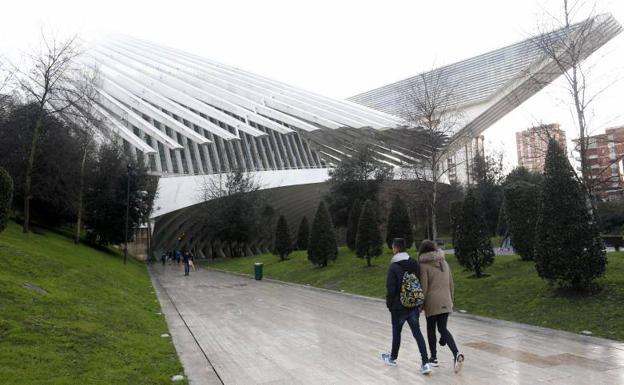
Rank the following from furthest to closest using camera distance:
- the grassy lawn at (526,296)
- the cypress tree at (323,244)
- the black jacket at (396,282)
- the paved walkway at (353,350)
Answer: the cypress tree at (323,244)
the grassy lawn at (526,296)
the black jacket at (396,282)
the paved walkway at (353,350)

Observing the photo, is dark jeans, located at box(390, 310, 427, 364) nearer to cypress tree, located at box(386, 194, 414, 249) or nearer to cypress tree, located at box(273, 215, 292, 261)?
cypress tree, located at box(386, 194, 414, 249)

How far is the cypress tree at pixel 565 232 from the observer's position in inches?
334

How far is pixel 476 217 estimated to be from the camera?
41.2ft

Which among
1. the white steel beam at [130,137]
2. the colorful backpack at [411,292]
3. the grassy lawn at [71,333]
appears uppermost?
the white steel beam at [130,137]

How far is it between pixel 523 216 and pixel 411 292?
363 inches

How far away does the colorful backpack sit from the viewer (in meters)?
5.22

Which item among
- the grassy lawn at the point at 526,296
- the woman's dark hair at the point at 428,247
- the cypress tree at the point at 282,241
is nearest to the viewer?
the woman's dark hair at the point at 428,247

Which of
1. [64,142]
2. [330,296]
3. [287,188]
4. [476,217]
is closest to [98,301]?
[330,296]

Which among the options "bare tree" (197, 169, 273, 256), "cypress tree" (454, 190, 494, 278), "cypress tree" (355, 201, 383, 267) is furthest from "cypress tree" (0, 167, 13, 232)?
"bare tree" (197, 169, 273, 256)

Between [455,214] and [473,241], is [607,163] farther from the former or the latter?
[473,241]

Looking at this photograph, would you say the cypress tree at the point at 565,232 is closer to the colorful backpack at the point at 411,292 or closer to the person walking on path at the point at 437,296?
the person walking on path at the point at 437,296

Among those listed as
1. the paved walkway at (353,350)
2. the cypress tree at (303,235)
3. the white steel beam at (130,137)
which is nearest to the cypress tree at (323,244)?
the paved walkway at (353,350)

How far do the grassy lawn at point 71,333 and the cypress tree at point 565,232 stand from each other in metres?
7.10

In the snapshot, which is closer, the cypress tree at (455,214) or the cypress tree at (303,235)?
the cypress tree at (455,214)
